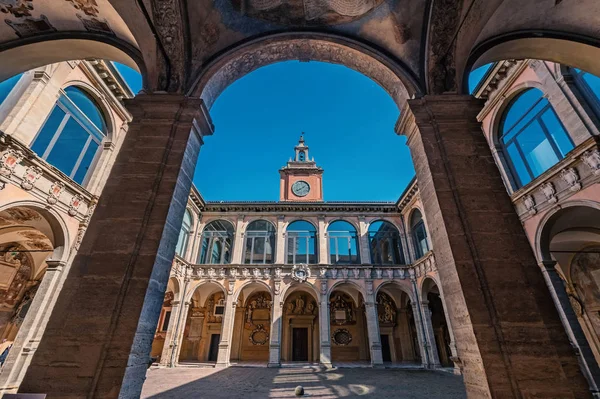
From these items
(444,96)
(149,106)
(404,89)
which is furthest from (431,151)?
(149,106)

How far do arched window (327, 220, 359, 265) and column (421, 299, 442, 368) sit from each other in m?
4.62

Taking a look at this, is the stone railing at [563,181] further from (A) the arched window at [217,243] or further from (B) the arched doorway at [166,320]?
(B) the arched doorway at [166,320]

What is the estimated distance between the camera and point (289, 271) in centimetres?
1694

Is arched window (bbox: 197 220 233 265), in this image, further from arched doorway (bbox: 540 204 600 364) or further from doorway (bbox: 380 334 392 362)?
arched doorway (bbox: 540 204 600 364)

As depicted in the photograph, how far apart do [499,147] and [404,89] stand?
26.8 feet

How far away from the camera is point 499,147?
10398 millimetres

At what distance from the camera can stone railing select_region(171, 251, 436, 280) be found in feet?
54.6

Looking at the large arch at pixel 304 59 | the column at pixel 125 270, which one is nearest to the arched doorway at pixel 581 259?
the large arch at pixel 304 59

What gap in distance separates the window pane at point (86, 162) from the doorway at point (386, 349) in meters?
18.9

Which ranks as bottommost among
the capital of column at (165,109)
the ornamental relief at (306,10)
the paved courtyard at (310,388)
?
the paved courtyard at (310,388)

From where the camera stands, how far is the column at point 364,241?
17172 mm

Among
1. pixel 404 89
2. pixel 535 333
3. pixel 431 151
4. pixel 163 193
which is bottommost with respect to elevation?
pixel 535 333

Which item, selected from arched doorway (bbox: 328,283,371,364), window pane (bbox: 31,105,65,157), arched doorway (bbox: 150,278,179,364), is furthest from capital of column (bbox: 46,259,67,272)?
arched doorway (bbox: 328,283,371,364)

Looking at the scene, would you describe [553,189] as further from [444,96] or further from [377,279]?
[377,279]
